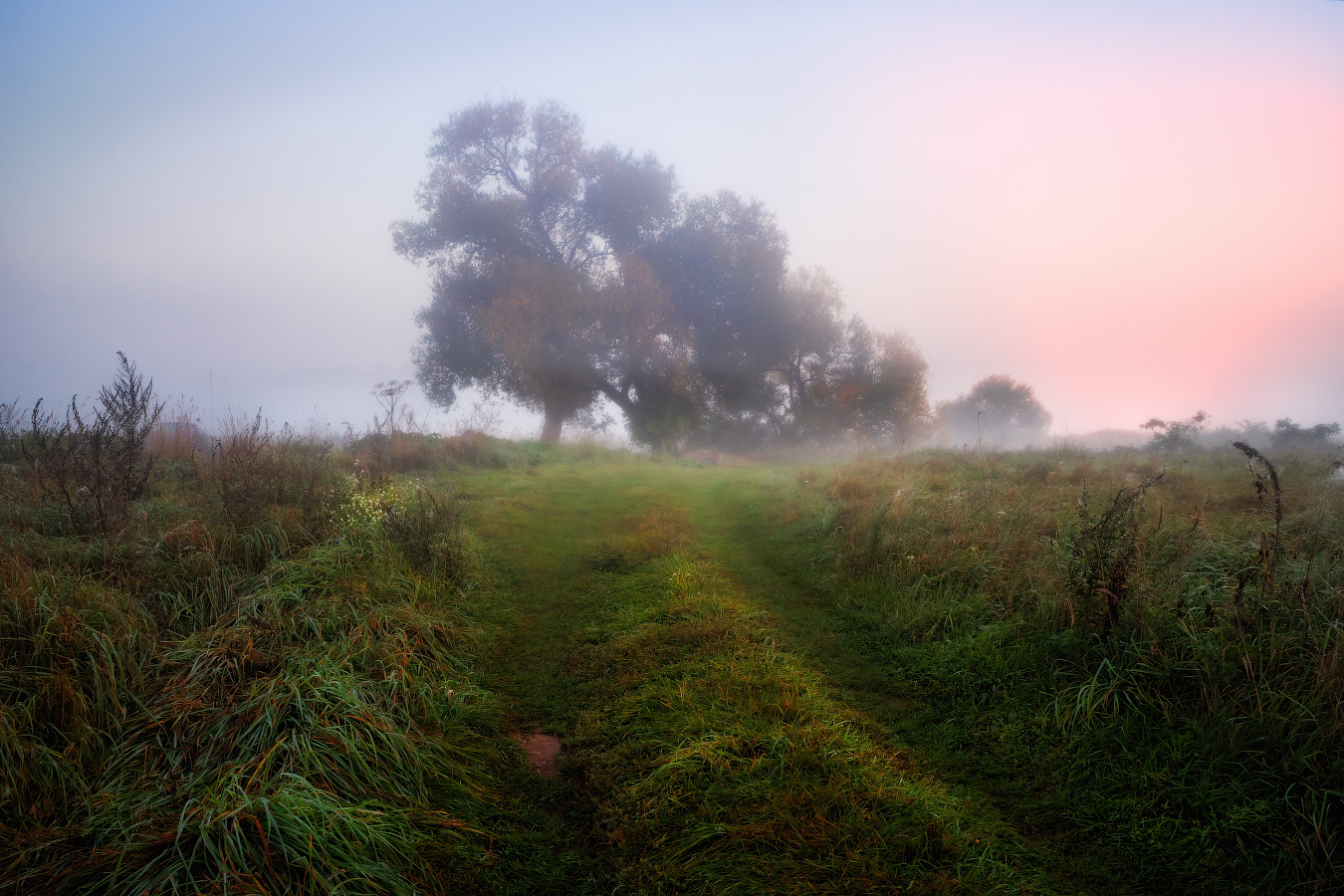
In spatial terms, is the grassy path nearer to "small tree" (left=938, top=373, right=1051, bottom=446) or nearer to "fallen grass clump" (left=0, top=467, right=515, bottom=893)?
"fallen grass clump" (left=0, top=467, right=515, bottom=893)

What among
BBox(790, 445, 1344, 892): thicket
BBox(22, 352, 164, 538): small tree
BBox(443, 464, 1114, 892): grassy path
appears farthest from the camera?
BBox(22, 352, 164, 538): small tree

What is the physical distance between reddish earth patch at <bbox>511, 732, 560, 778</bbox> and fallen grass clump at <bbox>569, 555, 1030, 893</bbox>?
154mm

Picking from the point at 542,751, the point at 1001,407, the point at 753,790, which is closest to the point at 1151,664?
the point at 753,790

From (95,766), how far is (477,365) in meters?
19.2

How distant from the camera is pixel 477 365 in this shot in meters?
21.5

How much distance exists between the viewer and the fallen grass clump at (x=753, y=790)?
9.15 feet

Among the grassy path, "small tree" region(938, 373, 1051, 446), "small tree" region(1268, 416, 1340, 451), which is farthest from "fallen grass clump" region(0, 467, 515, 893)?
"small tree" region(938, 373, 1051, 446)

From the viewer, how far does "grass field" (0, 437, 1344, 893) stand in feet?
9.27

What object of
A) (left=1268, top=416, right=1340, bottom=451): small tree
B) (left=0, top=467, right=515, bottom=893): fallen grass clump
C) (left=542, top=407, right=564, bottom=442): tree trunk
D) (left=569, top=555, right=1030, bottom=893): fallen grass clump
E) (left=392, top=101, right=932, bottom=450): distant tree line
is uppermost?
(left=392, top=101, right=932, bottom=450): distant tree line

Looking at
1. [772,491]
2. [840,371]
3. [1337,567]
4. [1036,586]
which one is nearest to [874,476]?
[772,491]

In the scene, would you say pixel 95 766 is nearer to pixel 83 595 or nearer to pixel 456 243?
pixel 83 595

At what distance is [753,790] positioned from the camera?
3.24m

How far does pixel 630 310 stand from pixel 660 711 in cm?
1875

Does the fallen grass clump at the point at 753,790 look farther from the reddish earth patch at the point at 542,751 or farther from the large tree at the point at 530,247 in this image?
the large tree at the point at 530,247
